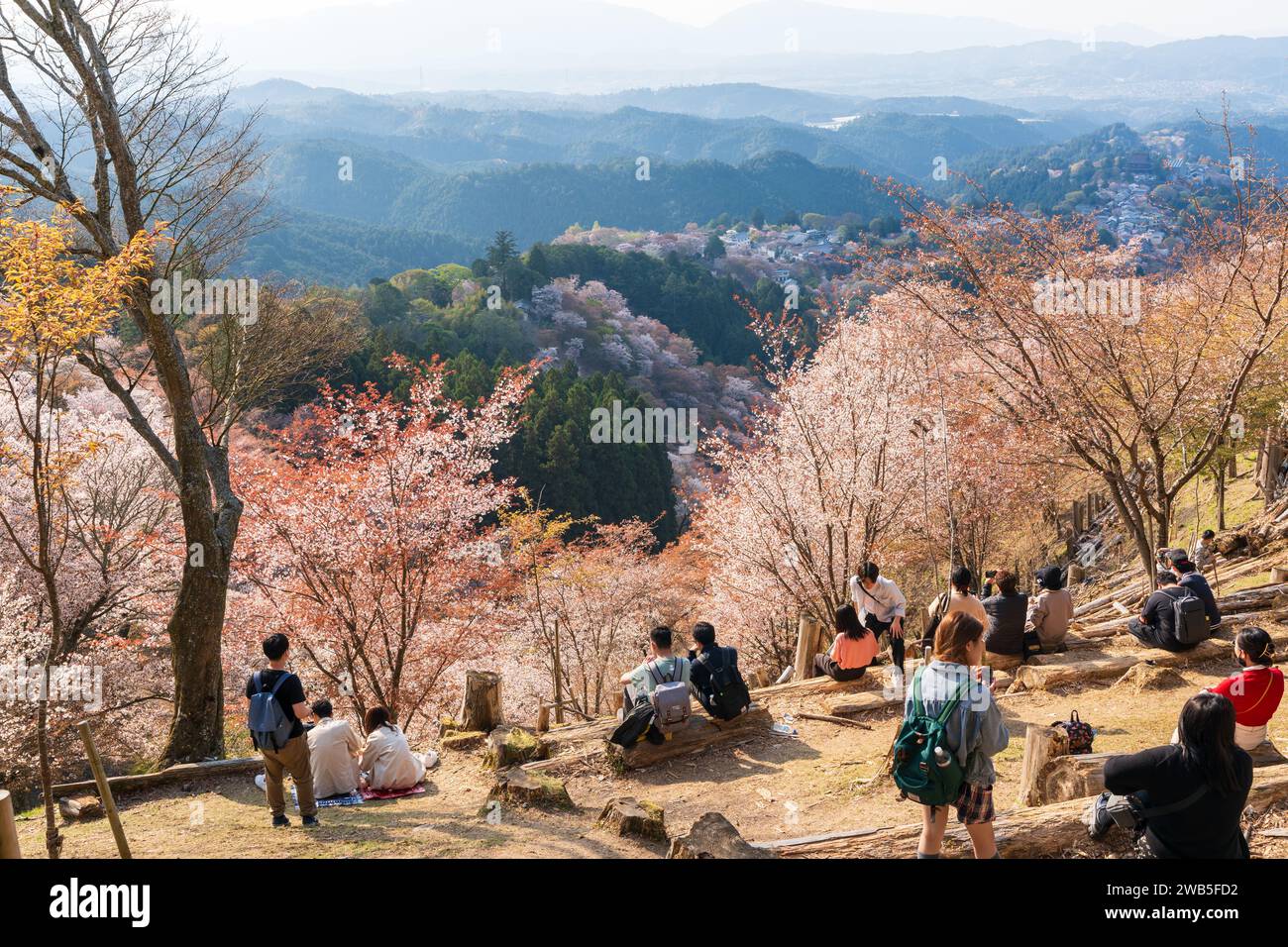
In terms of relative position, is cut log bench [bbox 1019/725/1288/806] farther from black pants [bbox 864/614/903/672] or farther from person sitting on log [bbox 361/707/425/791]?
person sitting on log [bbox 361/707/425/791]

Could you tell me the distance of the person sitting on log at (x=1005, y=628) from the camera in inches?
318

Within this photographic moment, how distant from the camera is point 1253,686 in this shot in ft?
15.6

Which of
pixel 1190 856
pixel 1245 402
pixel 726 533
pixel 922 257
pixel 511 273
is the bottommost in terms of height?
pixel 726 533

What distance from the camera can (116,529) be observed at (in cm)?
1708

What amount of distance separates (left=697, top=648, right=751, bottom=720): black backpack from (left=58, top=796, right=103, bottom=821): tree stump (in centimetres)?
523

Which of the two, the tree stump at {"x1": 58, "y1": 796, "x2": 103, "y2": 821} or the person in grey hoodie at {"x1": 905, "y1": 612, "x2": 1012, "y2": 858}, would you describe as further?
the tree stump at {"x1": 58, "y1": 796, "x2": 103, "y2": 821}

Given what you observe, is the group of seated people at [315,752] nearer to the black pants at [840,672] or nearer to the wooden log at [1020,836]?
the wooden log at [1020,836]

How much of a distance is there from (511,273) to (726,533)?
46.5 meters

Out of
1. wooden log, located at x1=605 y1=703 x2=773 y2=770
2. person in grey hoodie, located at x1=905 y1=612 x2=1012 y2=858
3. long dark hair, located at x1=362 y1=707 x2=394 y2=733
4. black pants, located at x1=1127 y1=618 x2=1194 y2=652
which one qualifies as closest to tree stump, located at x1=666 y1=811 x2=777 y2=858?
person in grey hoodie, located at x1=905 y1=612 x2=1012 y2=858

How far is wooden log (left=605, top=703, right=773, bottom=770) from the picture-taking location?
23.0ft

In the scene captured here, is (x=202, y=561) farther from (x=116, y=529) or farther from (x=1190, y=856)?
(x=116, y=529)

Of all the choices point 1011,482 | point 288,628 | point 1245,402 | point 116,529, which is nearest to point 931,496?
point 1011,482

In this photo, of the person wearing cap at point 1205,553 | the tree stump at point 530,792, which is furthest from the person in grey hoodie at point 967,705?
the person wearing cap at point 1205,553

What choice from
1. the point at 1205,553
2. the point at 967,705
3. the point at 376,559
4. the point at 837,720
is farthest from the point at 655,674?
the point at 1205,553
